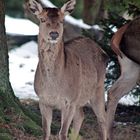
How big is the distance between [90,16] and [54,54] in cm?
1015

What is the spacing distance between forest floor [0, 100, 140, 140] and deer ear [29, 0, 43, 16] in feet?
5.06

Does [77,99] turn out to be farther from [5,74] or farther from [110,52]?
[110,52]

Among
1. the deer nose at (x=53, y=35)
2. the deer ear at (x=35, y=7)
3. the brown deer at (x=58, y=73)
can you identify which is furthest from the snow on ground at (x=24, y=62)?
the deer nose at (x=53, y=35)

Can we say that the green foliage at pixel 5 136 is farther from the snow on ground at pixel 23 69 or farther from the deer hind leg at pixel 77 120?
the snow on ground at pixel 23 69

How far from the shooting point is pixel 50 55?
8.30 m

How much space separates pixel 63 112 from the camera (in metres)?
8.38

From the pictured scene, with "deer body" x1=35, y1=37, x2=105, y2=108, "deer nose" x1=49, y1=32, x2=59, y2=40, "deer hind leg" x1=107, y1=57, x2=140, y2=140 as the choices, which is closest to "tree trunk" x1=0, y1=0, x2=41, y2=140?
"deer body" x1=35, y1=37, x2=105, y2=108

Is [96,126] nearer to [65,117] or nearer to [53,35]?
[65,117]

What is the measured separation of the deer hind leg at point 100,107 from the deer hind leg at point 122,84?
7.3 inches

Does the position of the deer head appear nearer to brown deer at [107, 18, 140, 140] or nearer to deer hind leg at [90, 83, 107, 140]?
deer hind leg at [90, 83, 107, 140]

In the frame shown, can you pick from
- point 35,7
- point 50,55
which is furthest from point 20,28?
point 50,55

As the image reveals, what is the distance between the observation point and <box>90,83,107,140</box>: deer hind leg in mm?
9398

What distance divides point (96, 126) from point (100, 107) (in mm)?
1189

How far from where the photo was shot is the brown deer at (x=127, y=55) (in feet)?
Answer: 32.1
